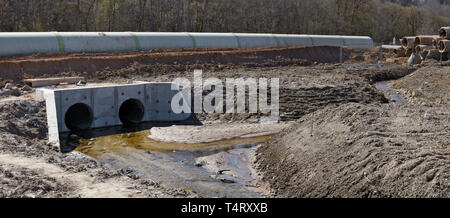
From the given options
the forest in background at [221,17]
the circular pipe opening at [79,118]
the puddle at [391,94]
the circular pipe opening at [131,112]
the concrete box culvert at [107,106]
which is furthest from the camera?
the forest in background at [221,17]

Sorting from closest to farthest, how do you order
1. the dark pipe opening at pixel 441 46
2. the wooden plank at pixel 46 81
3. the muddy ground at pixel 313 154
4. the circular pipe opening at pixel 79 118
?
the muddy ground at pixel 313 154
the circular pipe opening at pixel 79 118
the wooden plank at pixel 46 81
the dark pipe opening at pixel 441 46

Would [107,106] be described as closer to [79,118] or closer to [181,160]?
[79,118]

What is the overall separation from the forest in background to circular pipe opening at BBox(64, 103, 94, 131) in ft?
68.0

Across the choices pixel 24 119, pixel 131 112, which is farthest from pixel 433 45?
pixel 24 119

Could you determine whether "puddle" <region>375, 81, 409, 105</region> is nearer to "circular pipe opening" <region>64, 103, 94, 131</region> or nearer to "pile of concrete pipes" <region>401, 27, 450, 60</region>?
"pile of concrete pipes" <region>401, 27, 450, 60</region>

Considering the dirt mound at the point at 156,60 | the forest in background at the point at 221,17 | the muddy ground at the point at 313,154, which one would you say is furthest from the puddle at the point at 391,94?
the forest in background at the point at 221,17

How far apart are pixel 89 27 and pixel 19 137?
95.0 ft

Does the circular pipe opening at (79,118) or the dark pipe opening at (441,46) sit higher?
the dark pipe opening at (441,46)

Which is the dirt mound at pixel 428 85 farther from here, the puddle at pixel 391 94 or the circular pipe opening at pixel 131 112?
the circular pipe opening at pixel 131 112

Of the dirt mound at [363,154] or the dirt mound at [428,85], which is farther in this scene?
the dirt mound at [428,85]

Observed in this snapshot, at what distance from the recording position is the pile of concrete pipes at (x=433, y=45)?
34500mm

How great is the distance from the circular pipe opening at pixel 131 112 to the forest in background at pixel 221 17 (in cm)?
2032

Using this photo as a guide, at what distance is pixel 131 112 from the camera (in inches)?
856

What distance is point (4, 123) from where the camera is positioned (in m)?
16.4
